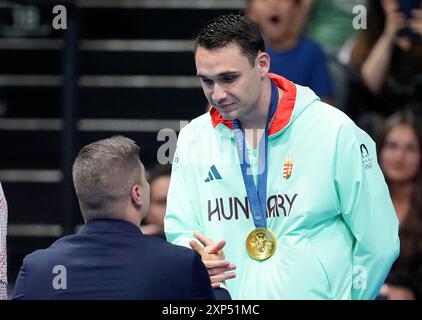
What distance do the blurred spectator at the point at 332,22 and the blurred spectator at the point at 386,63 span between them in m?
0.13

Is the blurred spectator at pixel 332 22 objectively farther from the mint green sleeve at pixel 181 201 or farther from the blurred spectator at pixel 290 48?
the mint green sleeve at pixel 181 201

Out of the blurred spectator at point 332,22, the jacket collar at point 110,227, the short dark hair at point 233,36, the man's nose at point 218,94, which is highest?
the blurred spectator at point 332,22

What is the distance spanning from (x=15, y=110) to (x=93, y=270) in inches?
155

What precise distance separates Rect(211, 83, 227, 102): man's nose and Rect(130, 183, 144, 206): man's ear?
0.56 m

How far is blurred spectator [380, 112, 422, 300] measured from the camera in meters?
6.29

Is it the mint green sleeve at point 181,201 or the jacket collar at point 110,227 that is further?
the mint green sleeve at point 181,201

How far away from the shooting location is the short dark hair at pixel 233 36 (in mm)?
4555

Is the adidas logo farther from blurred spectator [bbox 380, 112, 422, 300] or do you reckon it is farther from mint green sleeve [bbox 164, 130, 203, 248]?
blurred spectator [bbox 380, 112, 422, 300]

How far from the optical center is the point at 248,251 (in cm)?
450

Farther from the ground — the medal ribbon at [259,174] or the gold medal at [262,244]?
the medal ribbon at [259,174]

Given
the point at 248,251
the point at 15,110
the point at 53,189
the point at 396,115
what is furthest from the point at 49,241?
the point at 248,251

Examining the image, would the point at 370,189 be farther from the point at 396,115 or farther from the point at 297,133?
the point at 396,115

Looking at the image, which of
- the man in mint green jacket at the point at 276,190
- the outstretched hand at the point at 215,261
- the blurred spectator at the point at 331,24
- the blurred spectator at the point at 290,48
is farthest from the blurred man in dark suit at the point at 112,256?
the blurred spectator at the point at 331,24

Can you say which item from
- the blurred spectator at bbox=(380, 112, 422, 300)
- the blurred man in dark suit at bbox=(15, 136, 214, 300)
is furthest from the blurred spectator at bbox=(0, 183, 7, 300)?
the blurred spectator at bbox=(380, 112, 422, 300)
